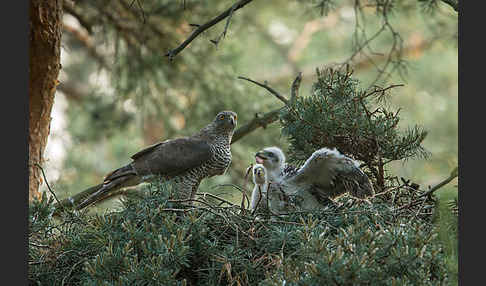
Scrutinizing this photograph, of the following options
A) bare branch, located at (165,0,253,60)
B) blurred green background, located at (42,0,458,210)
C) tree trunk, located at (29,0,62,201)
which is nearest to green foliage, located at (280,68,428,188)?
blurred green background, located at (42,0,458,210)

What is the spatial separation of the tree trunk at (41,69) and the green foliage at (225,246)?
0.89 metres

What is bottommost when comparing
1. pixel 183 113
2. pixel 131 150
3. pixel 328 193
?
pixel 328 193

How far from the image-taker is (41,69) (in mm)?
3459

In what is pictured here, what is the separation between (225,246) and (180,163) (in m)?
1.58

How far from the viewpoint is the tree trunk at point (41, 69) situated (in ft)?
11.1

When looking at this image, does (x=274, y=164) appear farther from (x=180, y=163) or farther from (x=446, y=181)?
(x=446, y=181)

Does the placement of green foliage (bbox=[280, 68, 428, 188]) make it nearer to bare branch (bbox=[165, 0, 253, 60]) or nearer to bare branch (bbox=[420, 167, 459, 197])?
bare branch (bbox=[420, 167, 459, 197])

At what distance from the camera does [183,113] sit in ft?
18.7

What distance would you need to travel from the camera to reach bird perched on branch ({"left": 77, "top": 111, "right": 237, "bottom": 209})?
3.95 metres

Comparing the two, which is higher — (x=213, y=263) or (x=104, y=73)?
(x=104, y=73)

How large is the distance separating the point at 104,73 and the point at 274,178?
3138 millimetres

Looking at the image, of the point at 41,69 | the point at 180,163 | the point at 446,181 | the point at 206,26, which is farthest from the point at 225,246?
the point at 41,69

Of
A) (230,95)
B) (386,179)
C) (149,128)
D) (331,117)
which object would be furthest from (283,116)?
(149,128)

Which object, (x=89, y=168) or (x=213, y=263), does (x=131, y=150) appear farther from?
(x=213, y=263)
